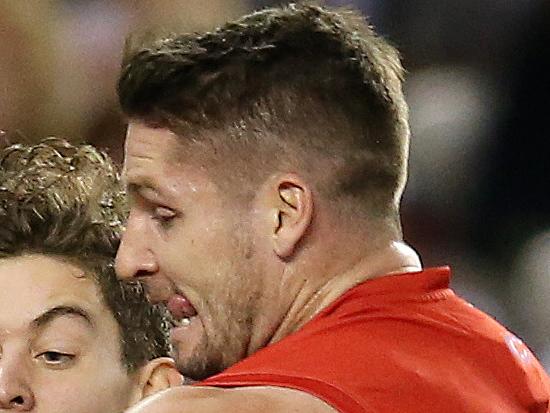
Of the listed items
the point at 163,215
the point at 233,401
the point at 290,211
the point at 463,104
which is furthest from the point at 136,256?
the point at 463,104

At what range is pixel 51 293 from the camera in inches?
51.0

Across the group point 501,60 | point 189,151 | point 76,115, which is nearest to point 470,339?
point 189,151

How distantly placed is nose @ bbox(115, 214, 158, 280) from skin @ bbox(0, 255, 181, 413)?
167 millimetres

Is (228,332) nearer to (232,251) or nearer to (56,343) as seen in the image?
(232,251)

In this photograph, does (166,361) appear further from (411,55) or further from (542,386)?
(411,55)

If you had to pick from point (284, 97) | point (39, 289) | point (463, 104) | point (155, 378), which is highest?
point (284, 97)

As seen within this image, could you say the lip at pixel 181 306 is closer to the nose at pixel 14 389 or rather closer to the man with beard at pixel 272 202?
the man with beard at pixel 272 202

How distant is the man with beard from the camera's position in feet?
→ 3.62

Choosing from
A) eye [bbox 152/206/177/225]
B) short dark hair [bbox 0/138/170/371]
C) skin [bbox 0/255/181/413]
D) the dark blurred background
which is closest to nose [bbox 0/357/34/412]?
skin [bbox 0/255/181/413]

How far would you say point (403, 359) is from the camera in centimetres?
100

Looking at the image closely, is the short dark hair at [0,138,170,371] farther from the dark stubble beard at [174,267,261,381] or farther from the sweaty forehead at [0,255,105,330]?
the dark stubble beard at [174,267,261,381]

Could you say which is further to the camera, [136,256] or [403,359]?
[136,256]

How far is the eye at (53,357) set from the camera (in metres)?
1.29

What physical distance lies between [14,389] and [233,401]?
15.8 inches
